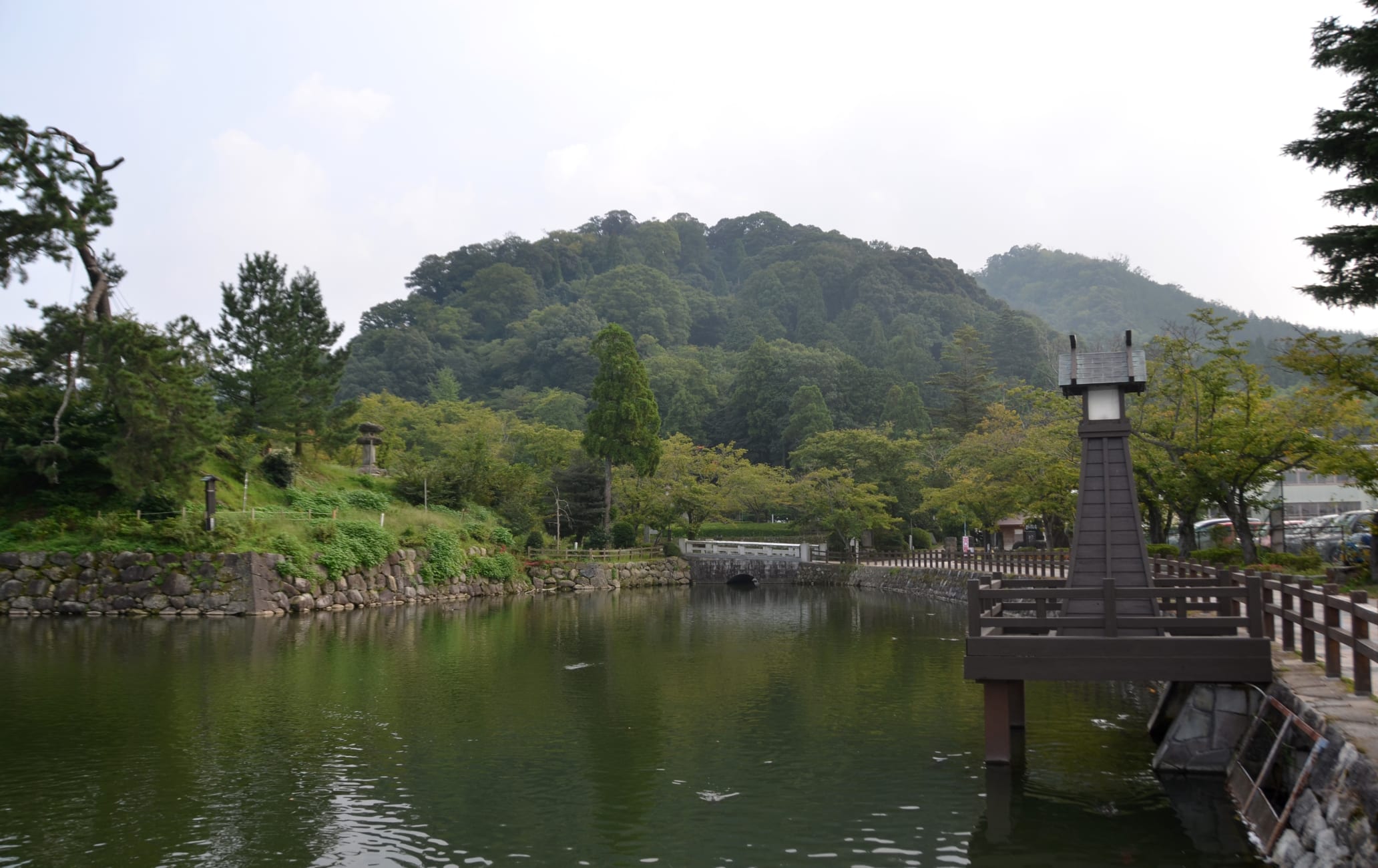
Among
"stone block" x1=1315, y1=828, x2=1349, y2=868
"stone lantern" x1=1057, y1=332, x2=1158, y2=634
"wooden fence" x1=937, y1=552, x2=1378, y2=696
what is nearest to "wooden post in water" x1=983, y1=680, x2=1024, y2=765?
"wooden fence" x1=937, y1=552, x2=1378, y2=696

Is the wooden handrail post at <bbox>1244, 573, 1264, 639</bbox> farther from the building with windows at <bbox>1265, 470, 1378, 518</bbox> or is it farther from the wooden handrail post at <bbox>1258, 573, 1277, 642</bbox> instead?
the building with windows at <bbox>1265, 470, 1378, 518</bbox>

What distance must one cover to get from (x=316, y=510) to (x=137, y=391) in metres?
7.63

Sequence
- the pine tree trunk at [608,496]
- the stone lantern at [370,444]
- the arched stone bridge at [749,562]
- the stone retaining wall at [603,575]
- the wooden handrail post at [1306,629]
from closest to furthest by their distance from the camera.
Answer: the wooden handrail post at [1306,629] → the stone lantern at [370,444] → the stone retaining wall at [603,575] → the pine tree trunk at [608,496] → the arched stone bridge at [749,562]

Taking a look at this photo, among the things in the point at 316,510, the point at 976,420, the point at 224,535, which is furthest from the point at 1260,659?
the point at 976,420

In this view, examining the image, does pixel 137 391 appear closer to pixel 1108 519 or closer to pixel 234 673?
pixel 234 673

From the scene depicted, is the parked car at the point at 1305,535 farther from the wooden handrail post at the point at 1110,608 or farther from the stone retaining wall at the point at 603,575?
the stone retaining wall at the point at 603,575

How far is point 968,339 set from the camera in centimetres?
6894

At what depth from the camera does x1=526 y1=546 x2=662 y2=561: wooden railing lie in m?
41.2

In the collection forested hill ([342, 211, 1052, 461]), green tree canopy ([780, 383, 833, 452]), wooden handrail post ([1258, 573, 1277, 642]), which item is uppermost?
forested hill ([342, 211, 1052, 461])

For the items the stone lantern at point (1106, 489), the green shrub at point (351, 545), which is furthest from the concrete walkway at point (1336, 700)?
the green shrub at point (351, 545)

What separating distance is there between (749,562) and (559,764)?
37.6 meters

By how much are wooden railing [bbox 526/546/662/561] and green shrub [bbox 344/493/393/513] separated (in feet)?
24.3

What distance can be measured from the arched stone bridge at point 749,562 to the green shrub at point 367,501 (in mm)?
17535

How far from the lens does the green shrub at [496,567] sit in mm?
36250
